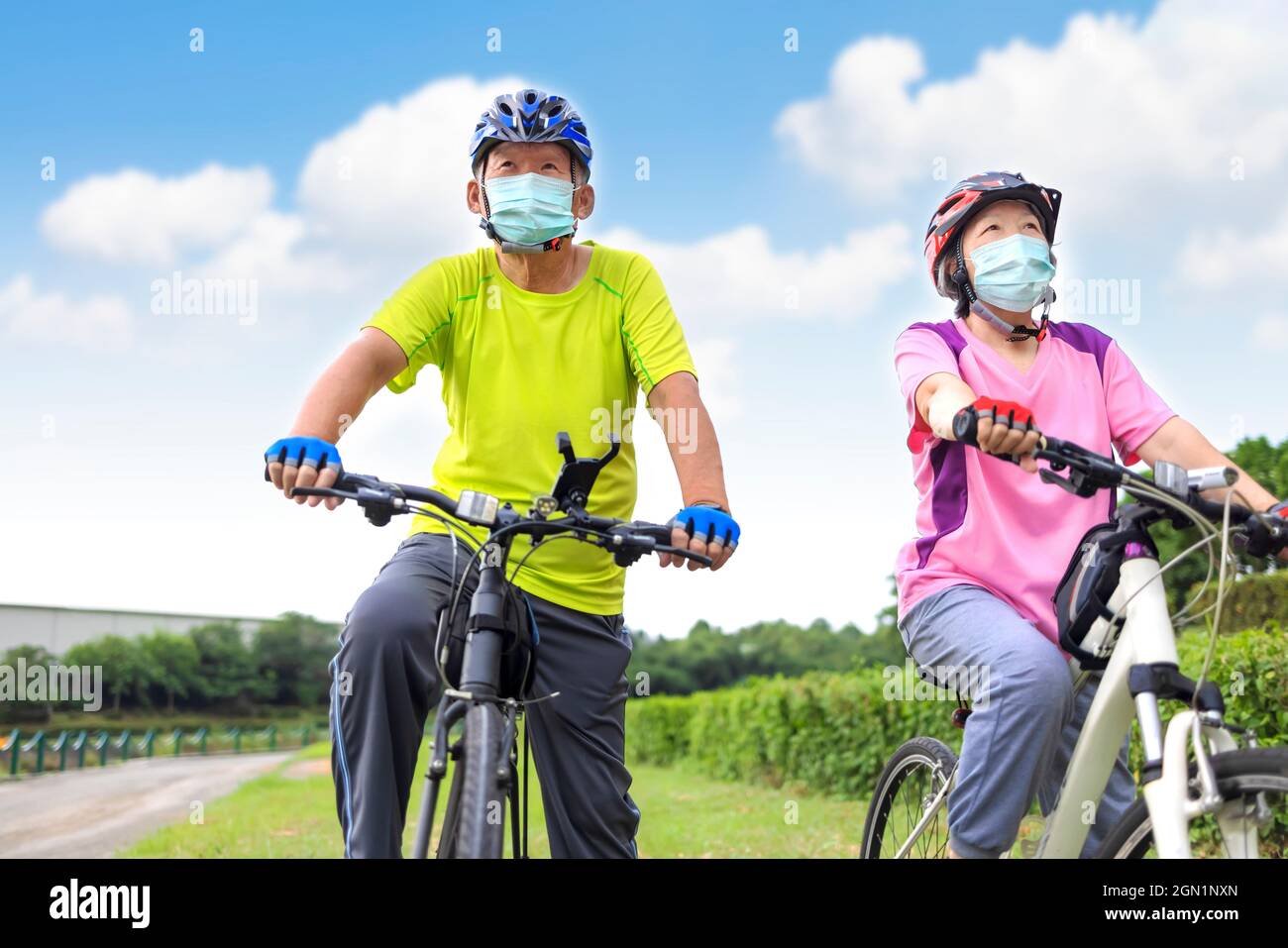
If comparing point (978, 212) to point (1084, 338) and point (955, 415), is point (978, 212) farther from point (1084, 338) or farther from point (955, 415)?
point (955, 415)

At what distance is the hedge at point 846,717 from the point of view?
6.08 meters

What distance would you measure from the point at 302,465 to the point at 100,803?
19165mm

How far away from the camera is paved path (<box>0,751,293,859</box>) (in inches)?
525

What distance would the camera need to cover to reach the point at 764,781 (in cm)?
1585

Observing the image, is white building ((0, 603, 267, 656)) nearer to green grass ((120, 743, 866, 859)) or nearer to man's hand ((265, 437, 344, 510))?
green grass ((120, 743, 866, 859))

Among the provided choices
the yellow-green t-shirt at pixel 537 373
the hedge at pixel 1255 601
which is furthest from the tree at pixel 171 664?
the yellow-green t-shirt at pixel 537 373

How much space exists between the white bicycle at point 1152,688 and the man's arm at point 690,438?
0.91 m

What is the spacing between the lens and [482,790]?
2.56m

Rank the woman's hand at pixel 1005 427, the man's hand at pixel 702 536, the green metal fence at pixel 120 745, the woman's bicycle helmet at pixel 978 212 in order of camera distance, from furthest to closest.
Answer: the green metal fence at pixel 120 745 < the woman's bicycle helmet at pixel 978 212 < the man's hand at pixel 702 536 < the woman's hand at pixel 1005 427

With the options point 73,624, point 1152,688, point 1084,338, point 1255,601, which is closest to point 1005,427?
point 1152,688

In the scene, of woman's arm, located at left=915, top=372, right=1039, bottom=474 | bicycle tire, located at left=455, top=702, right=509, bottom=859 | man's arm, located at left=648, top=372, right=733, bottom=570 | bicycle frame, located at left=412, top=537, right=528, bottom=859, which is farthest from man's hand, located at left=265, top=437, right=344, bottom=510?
woman's arm, located at left=915, top=372, right=1039, bottom=474

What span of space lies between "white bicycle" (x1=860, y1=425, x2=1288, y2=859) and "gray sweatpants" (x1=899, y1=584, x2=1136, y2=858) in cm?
9

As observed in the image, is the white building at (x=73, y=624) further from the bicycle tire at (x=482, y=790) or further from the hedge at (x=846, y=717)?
the bicycle tire at (x=482, y=790)
